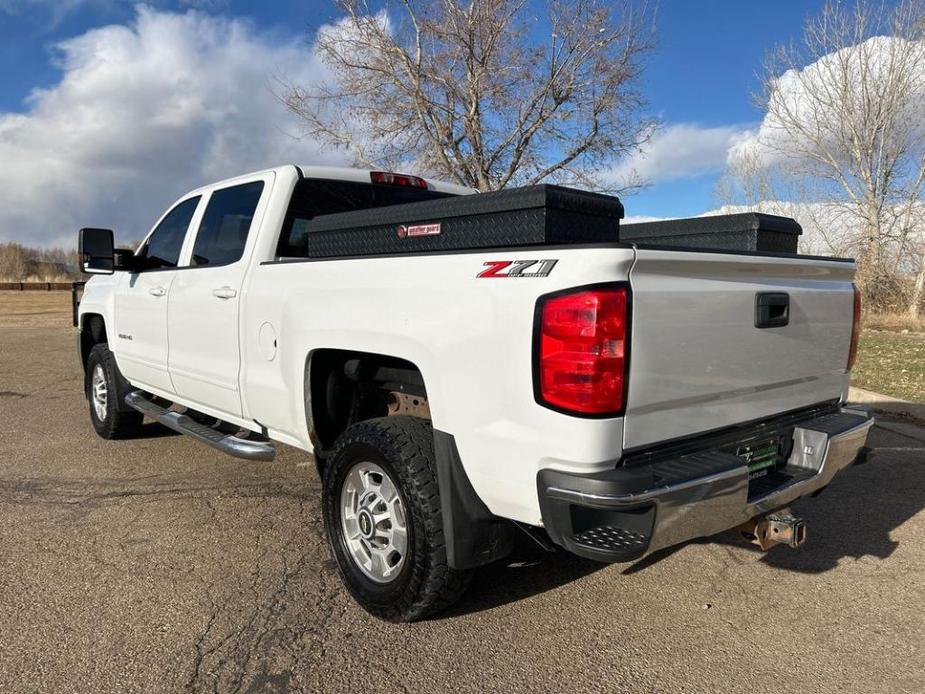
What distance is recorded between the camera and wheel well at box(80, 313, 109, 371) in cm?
621

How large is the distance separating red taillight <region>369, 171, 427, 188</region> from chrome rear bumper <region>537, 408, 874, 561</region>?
8.79 feet

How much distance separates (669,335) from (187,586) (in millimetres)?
2493

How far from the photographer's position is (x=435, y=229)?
2.82m

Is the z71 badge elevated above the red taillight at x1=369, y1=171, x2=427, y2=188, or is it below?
below

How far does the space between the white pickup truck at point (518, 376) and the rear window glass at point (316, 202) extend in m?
0.02

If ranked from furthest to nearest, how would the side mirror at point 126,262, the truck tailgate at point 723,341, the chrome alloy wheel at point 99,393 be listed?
1. the chrome alloy wheel at point 99,393
2. the side mirror at point 126,262
3. the truck tailgate at point 723,341

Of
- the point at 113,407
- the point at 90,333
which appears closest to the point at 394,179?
the point at 113,407

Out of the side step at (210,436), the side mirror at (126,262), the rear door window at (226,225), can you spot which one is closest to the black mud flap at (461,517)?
the side step at (210,436)

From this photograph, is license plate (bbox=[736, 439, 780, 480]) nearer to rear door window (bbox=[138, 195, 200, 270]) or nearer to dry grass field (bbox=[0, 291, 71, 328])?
rear door window (bbox=[138, 195, 200, 270])

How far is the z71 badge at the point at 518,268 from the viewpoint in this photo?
7.43 feet

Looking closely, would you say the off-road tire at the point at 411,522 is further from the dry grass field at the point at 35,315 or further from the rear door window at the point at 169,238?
the dry grass field at the point at 35,315

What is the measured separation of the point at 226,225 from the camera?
4348 millimetres

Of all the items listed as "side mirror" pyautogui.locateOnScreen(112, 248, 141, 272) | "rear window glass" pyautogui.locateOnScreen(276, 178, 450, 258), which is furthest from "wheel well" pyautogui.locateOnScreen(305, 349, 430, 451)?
"side mirror" pyautogui.locateOnScreen(112, 248, 141, 272)

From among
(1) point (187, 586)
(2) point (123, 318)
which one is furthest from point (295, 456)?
(1) point (187, 586)
